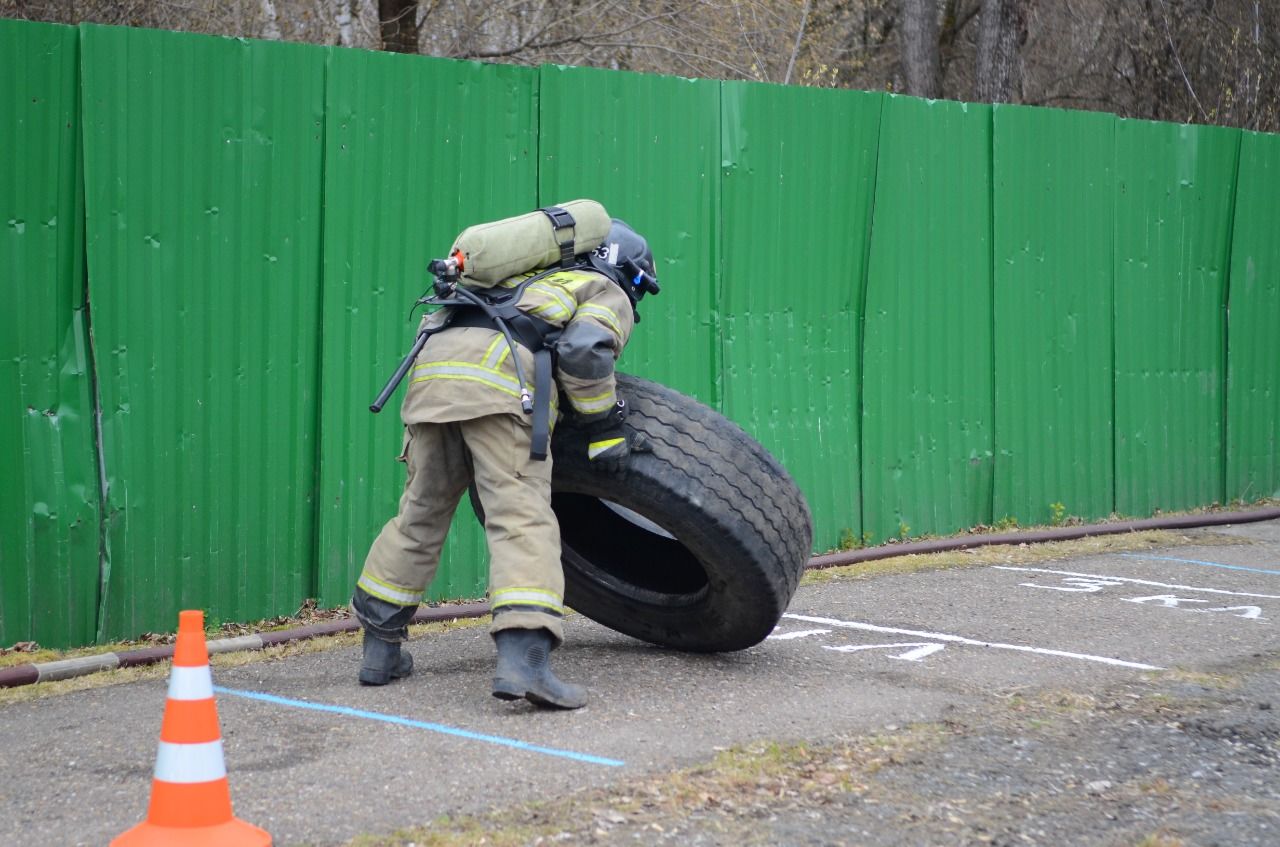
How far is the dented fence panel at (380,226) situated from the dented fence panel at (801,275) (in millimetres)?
1633

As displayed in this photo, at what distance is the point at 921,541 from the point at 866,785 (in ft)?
16.8

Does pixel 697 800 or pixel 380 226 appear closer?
pixel 697 800

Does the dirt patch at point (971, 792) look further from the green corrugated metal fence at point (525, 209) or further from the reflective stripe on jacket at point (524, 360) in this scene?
the green corrugated metal fence at point (525, 209)

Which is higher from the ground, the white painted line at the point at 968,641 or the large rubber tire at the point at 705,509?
the large rubber tire at the point at 705,509

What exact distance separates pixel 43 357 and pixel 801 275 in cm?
429

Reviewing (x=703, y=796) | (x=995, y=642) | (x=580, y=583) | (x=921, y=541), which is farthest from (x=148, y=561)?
(x=921, y=541)

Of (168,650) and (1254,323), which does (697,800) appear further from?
(1254,323)

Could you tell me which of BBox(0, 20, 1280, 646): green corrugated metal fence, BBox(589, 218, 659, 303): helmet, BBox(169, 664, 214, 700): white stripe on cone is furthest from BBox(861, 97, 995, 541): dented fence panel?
BBox(169, 664, 214, 700): white stripe on cone

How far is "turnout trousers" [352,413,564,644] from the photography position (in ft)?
16.1

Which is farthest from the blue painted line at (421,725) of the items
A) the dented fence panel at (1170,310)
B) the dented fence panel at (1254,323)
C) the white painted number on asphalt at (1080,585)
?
the dented fence panel at (1254,323)

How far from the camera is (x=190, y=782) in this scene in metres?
3.52

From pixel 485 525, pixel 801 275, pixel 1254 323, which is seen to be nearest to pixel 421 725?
pixel 485 525

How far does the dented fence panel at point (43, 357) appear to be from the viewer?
19.1ft

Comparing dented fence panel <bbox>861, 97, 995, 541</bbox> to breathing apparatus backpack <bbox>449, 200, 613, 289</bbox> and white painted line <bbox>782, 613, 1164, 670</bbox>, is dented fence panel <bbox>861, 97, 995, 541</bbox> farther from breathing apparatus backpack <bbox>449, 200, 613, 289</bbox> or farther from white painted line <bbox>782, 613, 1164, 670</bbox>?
breathing apparatus backpack <bbox>449, 200, 613, 289</bbox>
